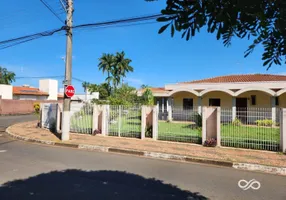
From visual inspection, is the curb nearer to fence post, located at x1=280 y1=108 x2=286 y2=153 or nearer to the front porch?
fence post, located at x1=280 y1=108 x2=286 y2=153

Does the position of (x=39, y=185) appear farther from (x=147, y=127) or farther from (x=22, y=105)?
(x=22, y=105)

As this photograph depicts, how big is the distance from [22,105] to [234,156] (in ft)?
106

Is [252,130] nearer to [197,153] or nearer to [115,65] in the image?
[197,153]

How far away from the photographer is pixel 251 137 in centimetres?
908

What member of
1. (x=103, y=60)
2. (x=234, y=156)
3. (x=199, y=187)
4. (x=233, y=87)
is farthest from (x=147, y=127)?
(x=103, y=60)

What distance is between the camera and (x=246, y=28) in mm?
2297

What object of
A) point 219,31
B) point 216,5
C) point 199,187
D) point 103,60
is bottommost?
point 199,187

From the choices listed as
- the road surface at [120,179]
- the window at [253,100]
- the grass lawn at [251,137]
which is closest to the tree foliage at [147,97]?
the window at [253,100]

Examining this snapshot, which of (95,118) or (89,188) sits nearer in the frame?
(89,188)

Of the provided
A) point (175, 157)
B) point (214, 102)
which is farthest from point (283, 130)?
point (214, 102)

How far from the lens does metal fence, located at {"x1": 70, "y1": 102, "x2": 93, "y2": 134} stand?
42.2 feet

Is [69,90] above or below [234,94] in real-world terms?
below

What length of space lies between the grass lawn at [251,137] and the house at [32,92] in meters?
35.9

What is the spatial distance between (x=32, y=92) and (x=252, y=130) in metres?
41.5
